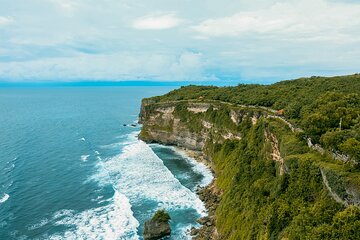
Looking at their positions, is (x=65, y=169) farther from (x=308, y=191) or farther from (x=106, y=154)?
(x=308, y=191)

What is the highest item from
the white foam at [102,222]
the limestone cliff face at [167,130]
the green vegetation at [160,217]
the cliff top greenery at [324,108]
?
the cliff top greenery at [324,108]

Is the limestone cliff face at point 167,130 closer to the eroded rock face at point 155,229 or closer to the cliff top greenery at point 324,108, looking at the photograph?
the cliff top greenery at point 324,108

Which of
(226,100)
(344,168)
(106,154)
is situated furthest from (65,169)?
(344,168)

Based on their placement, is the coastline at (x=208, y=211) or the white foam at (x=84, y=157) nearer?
the coastline at (x=208, y=211)

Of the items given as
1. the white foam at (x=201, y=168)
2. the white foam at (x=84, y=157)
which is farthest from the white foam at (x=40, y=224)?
the white foam at (x=84, y=157)

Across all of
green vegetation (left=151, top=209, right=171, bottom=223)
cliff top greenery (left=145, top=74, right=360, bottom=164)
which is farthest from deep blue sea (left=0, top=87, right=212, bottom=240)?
cliff top greenery (left=145, top=74, right=360, bottom=164)

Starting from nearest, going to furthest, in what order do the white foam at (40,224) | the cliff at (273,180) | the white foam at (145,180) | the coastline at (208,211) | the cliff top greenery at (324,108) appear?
the cliff at (273,180) < the cliff top greenery at (324,108) < the coastline at (208,211) < the white foam at (40,224) < the white foam at (145,180)
